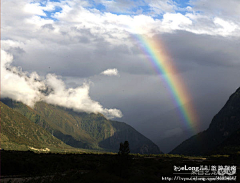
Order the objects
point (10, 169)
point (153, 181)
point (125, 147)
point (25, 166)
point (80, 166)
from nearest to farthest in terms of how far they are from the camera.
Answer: point (153, 181), point (125, 147), point (10, 169), point (25, 166), point (80, 166)

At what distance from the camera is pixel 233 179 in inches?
1964

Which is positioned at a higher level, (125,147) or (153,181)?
(125,147)

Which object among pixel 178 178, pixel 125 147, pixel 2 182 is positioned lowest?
pixel 2 182

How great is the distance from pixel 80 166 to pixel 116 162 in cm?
4702

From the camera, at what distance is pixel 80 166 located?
342 feet

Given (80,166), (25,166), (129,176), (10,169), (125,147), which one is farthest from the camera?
(80,166)

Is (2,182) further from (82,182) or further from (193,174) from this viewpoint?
(193,174)

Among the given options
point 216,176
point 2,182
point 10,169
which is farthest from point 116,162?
point 10,169

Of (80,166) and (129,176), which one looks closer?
(129,176)

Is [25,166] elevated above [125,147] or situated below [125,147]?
below

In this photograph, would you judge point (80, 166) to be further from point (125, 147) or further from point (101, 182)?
point (101, 182)

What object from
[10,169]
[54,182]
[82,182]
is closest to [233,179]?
[82,182]

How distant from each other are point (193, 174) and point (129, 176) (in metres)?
14.7

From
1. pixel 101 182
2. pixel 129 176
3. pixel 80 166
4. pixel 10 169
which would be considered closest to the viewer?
pixel 101 182
